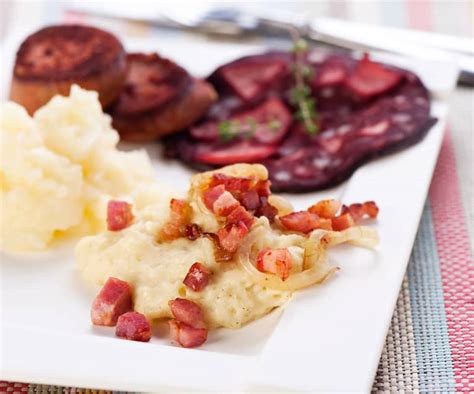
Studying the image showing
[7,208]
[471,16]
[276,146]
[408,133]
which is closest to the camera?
[7,208]

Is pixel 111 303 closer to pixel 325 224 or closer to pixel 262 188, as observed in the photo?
pixel 262 188

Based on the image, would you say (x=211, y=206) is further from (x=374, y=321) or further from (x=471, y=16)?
(x=471, y=16)

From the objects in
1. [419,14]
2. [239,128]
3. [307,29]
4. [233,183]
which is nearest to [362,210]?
[233,183]

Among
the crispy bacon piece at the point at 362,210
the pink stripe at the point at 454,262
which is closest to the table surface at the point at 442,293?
the pink stripe at the point at 454,262

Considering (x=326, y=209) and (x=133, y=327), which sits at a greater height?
(x=326, y=209)

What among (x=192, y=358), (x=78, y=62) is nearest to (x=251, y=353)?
(x=192, y=358)

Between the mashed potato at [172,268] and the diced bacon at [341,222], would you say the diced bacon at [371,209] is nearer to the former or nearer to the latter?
the diced bacon at [341,222]
